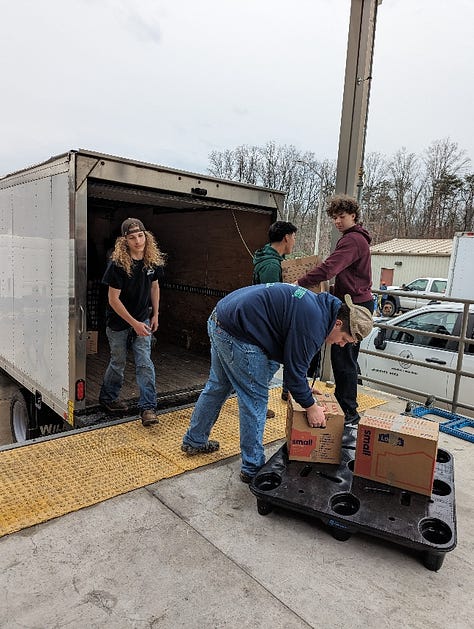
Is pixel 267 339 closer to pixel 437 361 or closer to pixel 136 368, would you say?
pixel 136 368

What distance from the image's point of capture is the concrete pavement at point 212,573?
1933 mm

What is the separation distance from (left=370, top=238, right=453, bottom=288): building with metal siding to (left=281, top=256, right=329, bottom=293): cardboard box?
25.2m

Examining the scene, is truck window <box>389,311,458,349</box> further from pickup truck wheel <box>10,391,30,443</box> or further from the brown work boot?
pickup truck wheel <box>10,391,30,443</box>

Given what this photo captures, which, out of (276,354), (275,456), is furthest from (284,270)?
(275,456)

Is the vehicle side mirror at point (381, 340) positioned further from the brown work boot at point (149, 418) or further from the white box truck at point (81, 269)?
the brown work boot at point (149, 418)

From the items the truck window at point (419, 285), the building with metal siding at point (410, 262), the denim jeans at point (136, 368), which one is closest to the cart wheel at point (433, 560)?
the denim jeans at point (136, 368)

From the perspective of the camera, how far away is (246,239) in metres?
5.62

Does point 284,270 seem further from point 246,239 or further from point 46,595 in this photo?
point 46,595

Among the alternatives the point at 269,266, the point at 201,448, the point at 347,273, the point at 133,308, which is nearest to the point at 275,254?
the point at 269,266

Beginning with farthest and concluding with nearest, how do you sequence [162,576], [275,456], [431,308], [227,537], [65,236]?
[431,308], [65,236], [275,456], [227,537], [162,576]

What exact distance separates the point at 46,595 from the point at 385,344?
545 centimetres

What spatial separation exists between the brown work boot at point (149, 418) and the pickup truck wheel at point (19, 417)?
5.81 feet

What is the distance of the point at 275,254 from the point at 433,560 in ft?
8.26

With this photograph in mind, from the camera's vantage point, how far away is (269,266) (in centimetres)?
387
